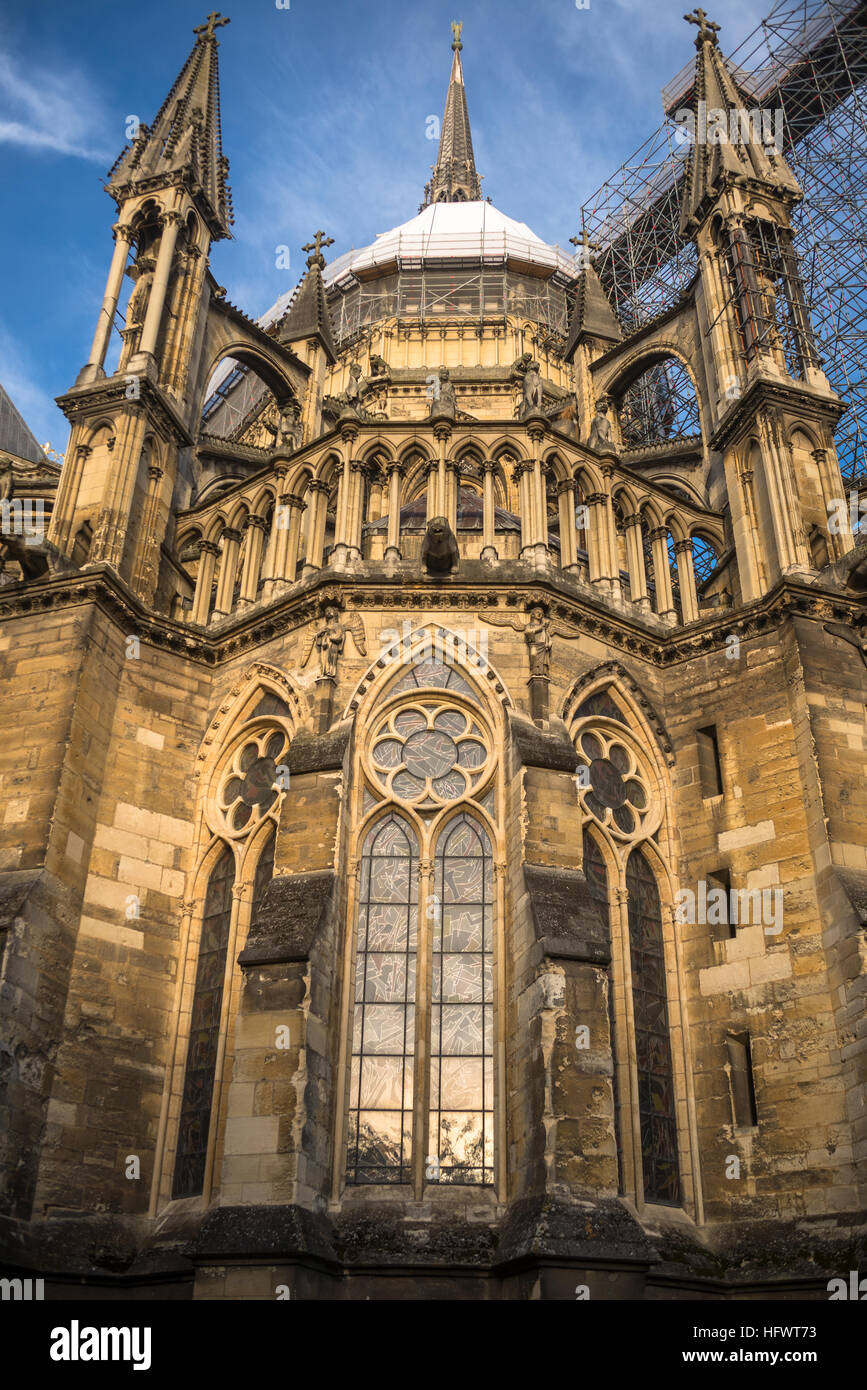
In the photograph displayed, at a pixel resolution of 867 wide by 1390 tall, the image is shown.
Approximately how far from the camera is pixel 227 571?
1923cm

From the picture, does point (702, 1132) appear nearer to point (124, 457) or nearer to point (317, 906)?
point (317, 906)

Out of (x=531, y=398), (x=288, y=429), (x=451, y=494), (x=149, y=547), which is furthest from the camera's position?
(x=288, y=429)

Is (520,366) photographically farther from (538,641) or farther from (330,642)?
(330,642)

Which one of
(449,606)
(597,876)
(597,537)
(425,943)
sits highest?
(597,537)

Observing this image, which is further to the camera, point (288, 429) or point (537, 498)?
point (288, 429)

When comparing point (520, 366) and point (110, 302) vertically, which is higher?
point (520, 366)

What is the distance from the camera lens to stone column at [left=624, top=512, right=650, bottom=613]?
18328 millimetres

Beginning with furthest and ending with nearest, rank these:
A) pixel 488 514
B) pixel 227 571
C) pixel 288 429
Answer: pixel 288 429, pixel 227 571, pixel 488 514

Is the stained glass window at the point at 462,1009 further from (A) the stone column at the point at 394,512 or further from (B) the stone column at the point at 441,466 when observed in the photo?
(B) the stone column at the point at 441,466

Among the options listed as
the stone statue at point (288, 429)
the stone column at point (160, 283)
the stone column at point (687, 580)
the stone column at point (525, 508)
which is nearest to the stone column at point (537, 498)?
the stone column at point (525, 508)

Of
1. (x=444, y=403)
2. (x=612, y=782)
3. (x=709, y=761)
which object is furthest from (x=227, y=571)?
(x=709, y=761)

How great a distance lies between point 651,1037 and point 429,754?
4332 mm

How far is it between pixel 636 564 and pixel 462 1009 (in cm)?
743

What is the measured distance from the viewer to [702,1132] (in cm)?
1464
